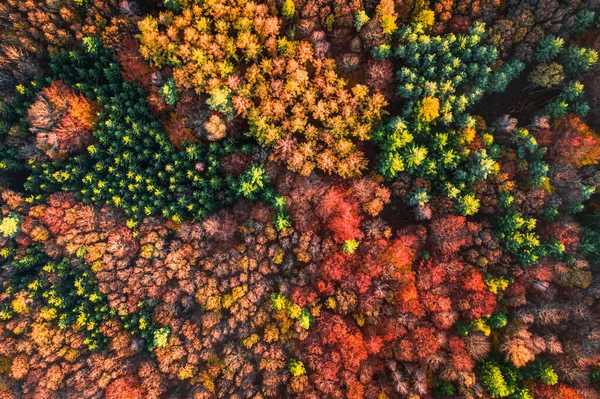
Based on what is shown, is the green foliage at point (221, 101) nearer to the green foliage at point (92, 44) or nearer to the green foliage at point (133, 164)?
the green foliage at point (133, 164)

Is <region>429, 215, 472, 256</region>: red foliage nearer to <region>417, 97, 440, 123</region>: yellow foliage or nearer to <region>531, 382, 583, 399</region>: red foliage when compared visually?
<region>417, 97, 440, 123</region>: yellow foliage

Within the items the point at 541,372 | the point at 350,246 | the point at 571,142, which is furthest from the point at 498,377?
the point at 571,142

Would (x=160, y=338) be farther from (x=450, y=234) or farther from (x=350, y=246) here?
(x=450, y=234)

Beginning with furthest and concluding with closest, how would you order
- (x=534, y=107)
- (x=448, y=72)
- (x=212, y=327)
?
1. (x=534, y=107)
2. (x=212, y=327)
3. (x=448, y=72)

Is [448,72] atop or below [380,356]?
atop

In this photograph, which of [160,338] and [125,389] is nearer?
[125,389]

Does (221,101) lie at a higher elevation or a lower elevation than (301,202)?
higher

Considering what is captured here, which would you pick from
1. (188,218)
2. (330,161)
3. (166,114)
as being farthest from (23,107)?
(330,161)

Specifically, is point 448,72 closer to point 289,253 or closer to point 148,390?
point 289,253
